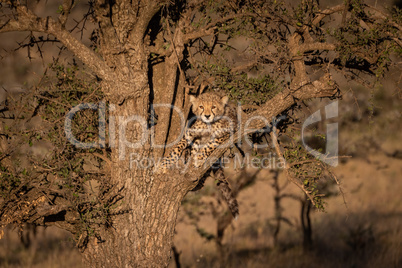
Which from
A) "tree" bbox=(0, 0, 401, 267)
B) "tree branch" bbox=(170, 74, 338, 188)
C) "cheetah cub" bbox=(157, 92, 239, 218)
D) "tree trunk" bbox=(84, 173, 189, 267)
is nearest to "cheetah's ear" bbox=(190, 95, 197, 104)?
"cheetah cub" bbox=(157, 92, 239, 218)

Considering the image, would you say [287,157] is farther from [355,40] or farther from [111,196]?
[111,196]

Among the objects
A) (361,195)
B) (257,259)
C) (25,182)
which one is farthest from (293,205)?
(25,182)

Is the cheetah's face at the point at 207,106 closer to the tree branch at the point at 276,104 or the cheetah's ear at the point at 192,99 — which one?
the cheetah's ear at the point at 192,99

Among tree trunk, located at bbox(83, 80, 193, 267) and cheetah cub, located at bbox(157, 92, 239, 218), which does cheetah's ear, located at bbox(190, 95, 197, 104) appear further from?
tree trunk, located at bbox(83, 80, 193, 267)

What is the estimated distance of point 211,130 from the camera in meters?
7.85

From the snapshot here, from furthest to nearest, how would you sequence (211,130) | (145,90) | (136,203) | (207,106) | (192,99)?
1. (211,130)
2. (207,106)
3. (192,99)
4. (136,203)
5. (145,90)

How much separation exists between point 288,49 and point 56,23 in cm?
289

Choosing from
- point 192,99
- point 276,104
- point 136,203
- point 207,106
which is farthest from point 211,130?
point 136,203

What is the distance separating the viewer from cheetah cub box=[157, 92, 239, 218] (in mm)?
7426

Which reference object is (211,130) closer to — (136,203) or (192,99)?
(192,99)

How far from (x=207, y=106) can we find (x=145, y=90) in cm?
210

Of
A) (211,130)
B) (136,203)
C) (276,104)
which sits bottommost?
(136,203)

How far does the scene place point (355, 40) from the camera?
597 cm

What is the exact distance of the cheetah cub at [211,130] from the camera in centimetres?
743
